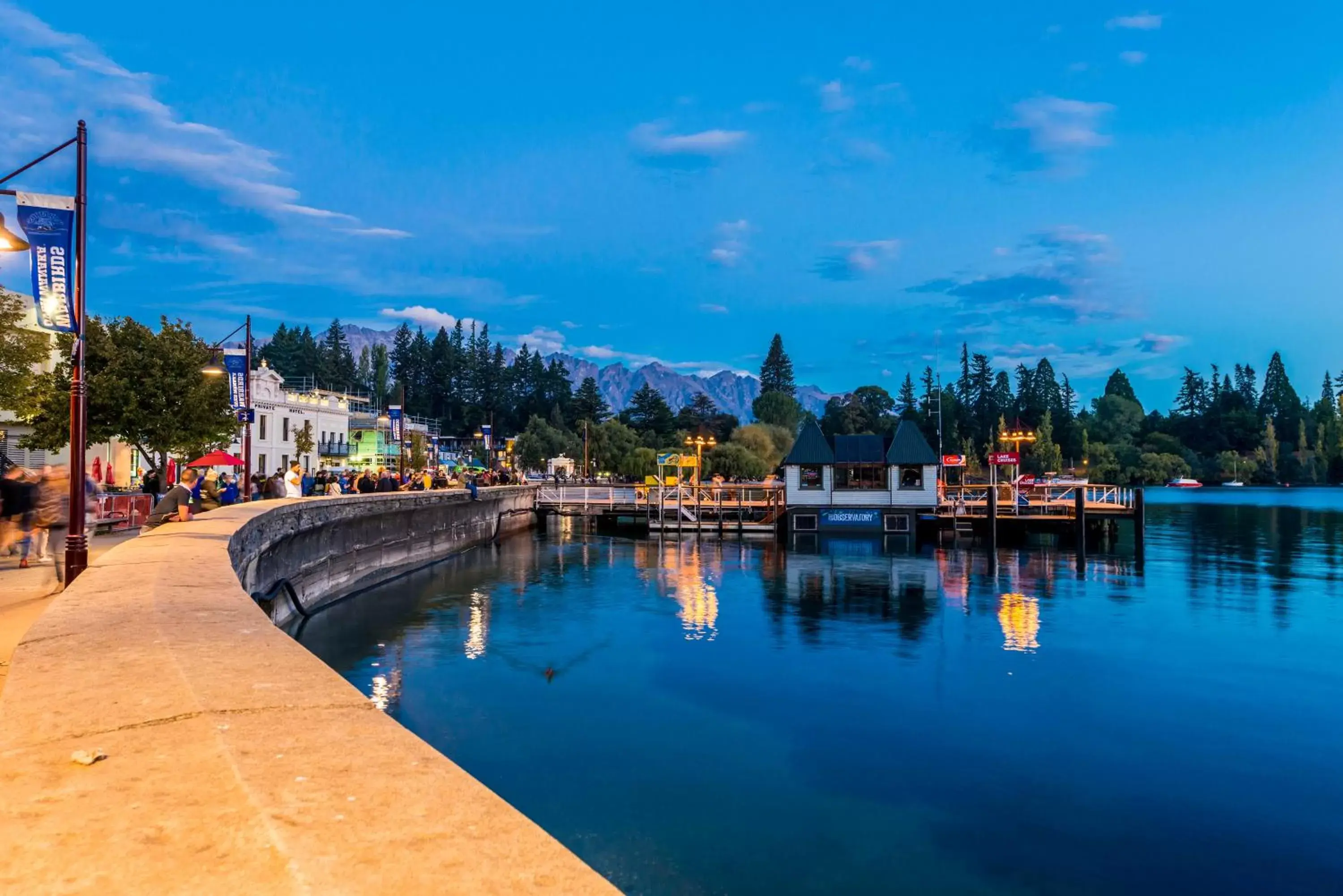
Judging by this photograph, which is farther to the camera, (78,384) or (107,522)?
(107,522)

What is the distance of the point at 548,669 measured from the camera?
19062 mm

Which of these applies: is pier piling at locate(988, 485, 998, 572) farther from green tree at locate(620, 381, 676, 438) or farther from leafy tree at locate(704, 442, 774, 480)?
green tree at locate(620, 381, 676, 438)

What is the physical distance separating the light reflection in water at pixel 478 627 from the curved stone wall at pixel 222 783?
13047 mm

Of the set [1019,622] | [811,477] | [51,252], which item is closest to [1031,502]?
[811,477]

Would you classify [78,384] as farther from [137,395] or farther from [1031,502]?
[1031,502]

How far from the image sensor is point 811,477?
5391cm

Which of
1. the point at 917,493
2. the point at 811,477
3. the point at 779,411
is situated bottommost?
the point at 917,493

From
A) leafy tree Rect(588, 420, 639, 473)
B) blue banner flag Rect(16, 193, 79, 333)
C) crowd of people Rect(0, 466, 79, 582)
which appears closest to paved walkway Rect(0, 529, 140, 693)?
crowd of people Rect(0, 466, 79, 582)

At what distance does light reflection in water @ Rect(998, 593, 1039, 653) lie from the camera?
22.6 metres

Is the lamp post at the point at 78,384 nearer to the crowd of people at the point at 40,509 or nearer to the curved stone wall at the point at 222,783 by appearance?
the crowd of people at the point at 40,509

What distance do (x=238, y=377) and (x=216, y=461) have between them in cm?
736

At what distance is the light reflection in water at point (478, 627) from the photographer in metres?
20.8

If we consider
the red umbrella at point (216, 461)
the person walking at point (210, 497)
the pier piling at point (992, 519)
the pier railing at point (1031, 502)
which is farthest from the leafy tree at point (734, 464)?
the person walking at point (210, 497)

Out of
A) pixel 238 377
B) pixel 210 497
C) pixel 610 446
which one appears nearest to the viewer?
pixel 210 497
